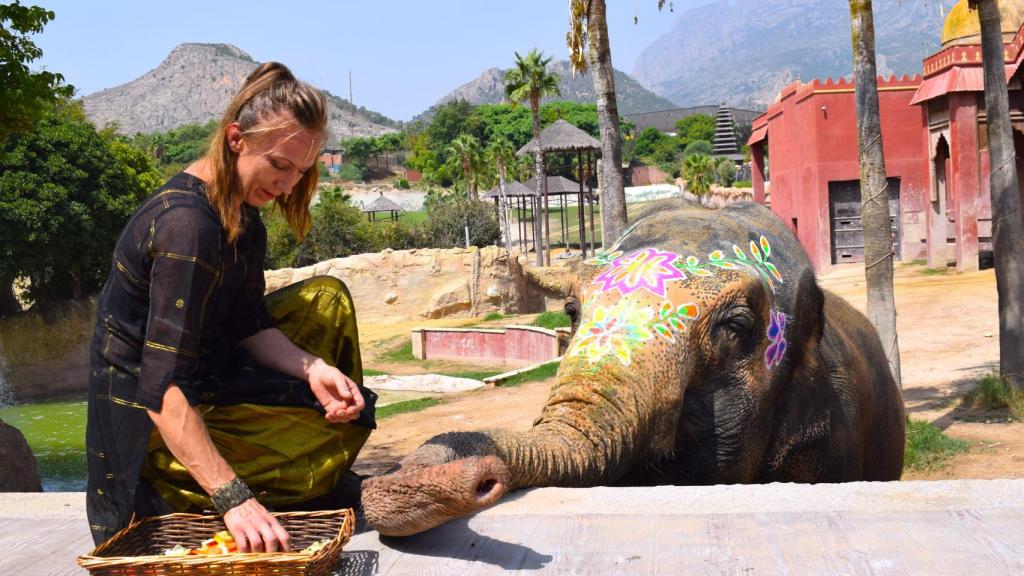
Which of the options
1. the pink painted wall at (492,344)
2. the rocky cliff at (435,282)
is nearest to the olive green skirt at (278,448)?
the pink painted wall at (492,344)

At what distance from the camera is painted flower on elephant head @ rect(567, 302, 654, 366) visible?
3.47 metres

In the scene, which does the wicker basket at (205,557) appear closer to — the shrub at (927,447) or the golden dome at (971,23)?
the shrub at (927,447)

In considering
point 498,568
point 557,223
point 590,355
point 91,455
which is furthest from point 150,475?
point 557,223

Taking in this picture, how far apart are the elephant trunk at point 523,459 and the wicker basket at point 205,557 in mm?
145

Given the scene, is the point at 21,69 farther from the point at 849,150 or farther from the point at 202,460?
the point at 849,150

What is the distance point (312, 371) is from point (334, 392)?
90mm

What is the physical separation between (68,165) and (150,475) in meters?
24.2

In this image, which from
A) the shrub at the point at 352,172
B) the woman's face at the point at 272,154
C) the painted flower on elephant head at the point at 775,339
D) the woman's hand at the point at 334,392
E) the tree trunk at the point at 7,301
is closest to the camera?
the woman's face at the point at 272,154

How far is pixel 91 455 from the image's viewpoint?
109 inches

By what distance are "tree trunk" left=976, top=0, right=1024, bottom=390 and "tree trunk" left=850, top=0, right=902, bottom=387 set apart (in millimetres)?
1400

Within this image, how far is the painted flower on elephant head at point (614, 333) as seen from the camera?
11.4 feet

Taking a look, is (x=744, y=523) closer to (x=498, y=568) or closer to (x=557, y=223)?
(x=498, y=568)

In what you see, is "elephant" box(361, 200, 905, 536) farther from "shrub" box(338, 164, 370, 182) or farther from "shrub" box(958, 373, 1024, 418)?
"shrub" box(338, 164, 370, 182)

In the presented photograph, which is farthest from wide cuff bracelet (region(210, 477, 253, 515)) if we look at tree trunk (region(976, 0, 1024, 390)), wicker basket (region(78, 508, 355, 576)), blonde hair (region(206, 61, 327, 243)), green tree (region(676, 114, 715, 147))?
green tree (region(676, 114, 715, 147))
